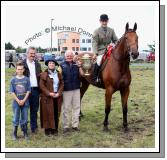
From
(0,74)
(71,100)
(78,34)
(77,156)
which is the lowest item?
(77,156)

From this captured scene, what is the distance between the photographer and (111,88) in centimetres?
836

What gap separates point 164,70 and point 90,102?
4.54m

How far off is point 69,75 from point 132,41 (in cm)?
152

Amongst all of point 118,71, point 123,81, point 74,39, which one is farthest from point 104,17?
point 74,39

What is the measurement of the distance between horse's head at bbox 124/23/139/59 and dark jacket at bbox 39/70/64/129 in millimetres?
1573

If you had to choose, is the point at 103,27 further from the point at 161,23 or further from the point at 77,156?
the point at 77,156

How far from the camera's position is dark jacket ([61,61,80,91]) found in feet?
26.4

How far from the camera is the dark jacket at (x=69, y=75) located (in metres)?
8.04

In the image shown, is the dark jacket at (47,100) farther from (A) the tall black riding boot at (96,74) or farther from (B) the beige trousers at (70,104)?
(A) the tall black riding boot at (96,74)

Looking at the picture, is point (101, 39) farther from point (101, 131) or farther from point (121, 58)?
point (101, 131)

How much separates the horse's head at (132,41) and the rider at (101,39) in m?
0.83

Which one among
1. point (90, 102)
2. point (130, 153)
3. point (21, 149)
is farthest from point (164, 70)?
point (90, 102)

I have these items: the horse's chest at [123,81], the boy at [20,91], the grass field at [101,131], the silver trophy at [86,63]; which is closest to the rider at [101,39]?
the silver trophy at [86,63]

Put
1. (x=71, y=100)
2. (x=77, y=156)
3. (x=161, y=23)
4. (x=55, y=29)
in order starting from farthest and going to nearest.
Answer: (x=55, y=29) → (x=71, y=100) → (x=161, y=23) → (x=77, y=156)
